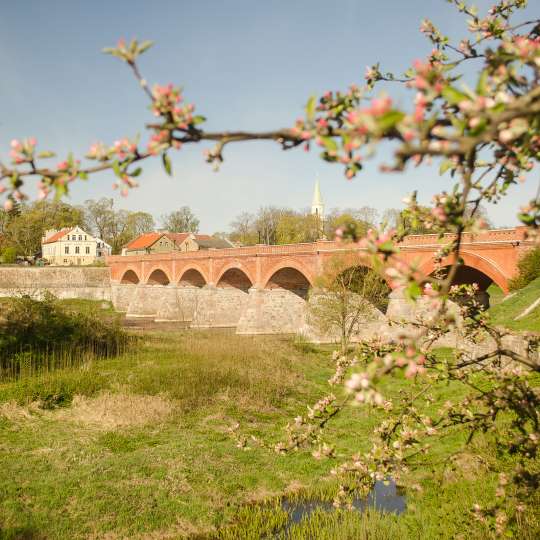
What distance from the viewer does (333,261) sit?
2412 cm

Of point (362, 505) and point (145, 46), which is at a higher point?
point (145, 46)

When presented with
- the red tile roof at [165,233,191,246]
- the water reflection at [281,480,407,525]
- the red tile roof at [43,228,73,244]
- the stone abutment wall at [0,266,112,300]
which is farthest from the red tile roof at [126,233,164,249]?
the water reflection at [281,480,407,525]

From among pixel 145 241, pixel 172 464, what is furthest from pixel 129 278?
pixel 172 464

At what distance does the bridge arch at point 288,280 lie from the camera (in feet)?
109

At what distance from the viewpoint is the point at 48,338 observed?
16.3 m

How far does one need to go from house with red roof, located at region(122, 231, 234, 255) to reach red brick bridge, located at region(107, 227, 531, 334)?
51.3 feet

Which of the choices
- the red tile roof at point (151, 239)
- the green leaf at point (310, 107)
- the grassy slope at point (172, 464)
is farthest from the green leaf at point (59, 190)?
the red tile roof at point (151, 239)

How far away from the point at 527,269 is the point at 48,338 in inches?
741

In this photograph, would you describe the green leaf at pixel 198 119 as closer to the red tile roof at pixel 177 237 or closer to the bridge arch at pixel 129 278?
the bridge arch at pixel 129 278

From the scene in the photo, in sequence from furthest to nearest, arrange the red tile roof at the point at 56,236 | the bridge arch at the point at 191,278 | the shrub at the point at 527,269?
the red tile roof at the point at 56,236 → the bridge arch at the point at 191,278 → the shrub at the point at 527,269

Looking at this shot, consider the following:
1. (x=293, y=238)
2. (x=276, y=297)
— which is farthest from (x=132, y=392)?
(x=293, y=238)

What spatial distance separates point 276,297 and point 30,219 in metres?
58.0

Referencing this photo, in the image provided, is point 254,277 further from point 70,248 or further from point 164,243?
point 70,248

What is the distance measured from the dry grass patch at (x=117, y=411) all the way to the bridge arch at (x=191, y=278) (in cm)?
3155
